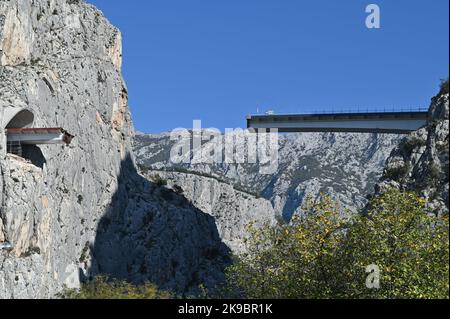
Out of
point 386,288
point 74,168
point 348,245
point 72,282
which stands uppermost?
point 74,168

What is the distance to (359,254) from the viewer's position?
46125 mm

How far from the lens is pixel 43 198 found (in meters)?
93.7

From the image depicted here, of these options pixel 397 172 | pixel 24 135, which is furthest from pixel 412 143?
pixel 24 135

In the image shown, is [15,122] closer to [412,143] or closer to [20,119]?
[20,119]

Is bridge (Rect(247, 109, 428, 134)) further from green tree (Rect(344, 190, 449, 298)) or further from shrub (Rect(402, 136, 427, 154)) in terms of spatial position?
green tree (Rect(344, 190, 449, 298))

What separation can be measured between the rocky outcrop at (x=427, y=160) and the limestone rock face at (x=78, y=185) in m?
47.2

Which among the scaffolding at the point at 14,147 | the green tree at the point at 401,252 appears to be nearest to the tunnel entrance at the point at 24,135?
the scaffolding at the point at 14,147

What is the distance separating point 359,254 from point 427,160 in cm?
4018

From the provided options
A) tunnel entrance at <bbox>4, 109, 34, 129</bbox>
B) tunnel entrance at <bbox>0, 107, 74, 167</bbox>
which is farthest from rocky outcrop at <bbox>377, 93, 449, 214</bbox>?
tunnel entrance at <bbox>4, 109, 34, 129</bbox>

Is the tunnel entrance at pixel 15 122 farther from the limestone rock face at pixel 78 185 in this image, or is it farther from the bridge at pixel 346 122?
the bridge at pixel 346 122

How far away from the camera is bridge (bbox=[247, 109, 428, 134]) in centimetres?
10825
